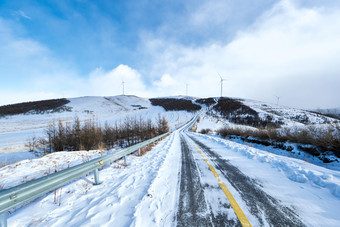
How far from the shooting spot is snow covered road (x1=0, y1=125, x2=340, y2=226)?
207cm

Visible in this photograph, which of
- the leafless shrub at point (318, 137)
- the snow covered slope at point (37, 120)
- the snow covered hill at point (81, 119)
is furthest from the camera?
the snow covered slope at point (37, 120)

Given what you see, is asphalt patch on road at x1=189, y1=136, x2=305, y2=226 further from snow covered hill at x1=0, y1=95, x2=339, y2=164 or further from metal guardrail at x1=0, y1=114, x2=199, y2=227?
snow covered hill at x1=0, y1=95, x2=339, y2=164

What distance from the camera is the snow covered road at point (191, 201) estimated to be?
6.79 ft

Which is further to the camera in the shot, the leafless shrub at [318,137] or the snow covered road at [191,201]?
the leafless shrub at [318,137]

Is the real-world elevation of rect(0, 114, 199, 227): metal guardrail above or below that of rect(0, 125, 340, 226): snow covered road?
above

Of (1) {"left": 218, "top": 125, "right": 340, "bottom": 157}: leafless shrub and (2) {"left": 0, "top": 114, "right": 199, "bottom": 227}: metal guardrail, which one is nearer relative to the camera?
(2) {"left": 0, "top": 114, "right": 199, "bottom": 227}: metal guardrail

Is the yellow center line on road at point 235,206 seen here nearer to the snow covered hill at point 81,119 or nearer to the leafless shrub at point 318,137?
the leafless shrub at point 318,137

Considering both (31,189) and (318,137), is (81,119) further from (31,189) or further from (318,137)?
(318,137)

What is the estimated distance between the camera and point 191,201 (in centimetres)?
260

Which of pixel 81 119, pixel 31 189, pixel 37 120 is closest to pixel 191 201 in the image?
pixel 31 189

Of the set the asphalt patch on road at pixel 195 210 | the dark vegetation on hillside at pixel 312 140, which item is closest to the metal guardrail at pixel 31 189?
the asphalt patch on road at pixel 195 210

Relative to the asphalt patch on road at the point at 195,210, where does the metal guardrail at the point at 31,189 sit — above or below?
above

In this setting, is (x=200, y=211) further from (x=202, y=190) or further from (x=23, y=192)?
(x=23, y=192)

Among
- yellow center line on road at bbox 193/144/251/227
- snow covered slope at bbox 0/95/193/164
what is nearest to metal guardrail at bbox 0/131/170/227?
yellow center line on road at bbox 193/144/251/227
